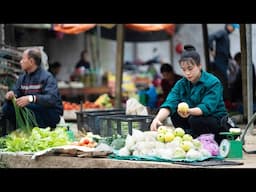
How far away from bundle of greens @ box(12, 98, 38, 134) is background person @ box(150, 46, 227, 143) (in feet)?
5.27

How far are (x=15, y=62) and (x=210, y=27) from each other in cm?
→ 653

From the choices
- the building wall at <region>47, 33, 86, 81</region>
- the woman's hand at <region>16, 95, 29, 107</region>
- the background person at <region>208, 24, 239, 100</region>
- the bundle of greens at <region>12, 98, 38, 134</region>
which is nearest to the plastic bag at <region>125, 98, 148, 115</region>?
the bundle of greens at <region>12, 98, 38, 134</region>

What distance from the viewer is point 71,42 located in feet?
63.9

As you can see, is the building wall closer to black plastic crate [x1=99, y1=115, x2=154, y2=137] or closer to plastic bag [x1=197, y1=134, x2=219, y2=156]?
black plastic crate [x1=99, y1=115, x2=154, y2=137]

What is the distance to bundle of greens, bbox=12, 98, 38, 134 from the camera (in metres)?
7.38

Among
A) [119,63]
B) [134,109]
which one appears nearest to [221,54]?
[119,63]

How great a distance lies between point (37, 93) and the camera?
25.7 feet

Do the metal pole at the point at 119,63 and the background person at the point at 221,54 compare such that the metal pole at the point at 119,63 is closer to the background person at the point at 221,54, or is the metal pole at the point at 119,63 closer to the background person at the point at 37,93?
the background person at the point at 221,54

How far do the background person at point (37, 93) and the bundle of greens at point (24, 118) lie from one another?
0.07 m
